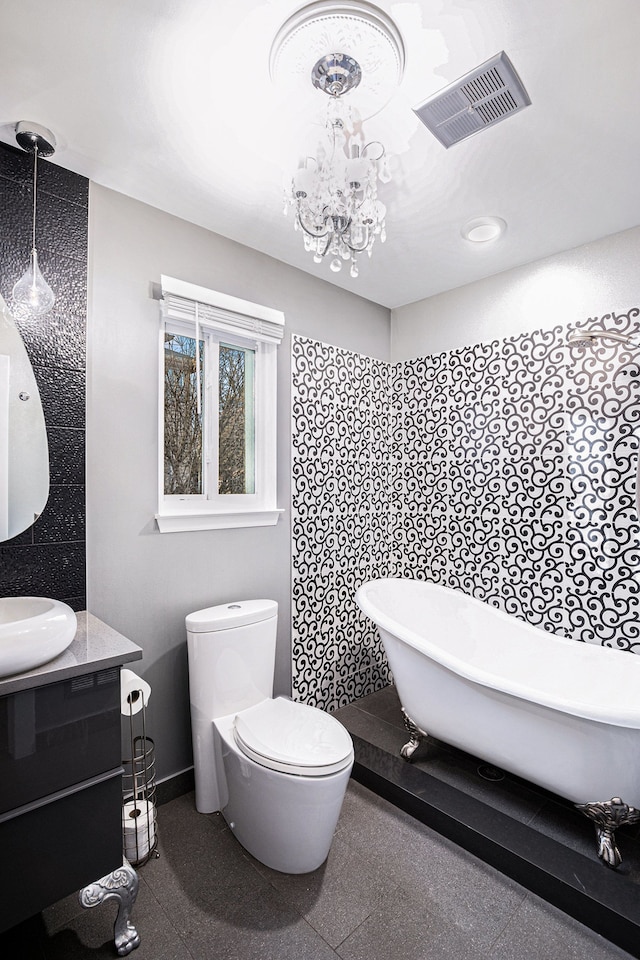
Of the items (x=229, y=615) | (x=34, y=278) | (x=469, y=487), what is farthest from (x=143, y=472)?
(x=469, y=487)

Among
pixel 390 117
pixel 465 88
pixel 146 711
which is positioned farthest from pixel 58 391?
pixel 465 88

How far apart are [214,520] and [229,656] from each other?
24.8 inches

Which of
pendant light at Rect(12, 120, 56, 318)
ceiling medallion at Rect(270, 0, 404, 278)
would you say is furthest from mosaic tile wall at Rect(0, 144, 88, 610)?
ceiling medallion at Rect(270, 0, 404, 278)

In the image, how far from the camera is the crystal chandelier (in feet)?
5.08

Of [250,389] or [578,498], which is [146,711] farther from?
[578,498]

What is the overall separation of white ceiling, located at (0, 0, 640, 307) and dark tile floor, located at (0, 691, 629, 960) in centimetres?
244

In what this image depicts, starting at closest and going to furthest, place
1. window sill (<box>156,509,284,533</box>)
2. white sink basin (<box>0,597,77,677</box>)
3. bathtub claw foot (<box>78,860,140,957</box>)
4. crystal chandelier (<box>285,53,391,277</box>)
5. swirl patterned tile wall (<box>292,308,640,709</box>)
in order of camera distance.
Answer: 1. white sink basin (<box>0,597,77,677</box>)
2. bathtub claw foot (<box>78,860,140,957</box>)
3. crystal chandelier (<box>285,53,391,277</box>)
4. window sill (<box>156,509,284,533</box>)
5. swirl patterned tile wall (<box>292,308,640,709</box>)

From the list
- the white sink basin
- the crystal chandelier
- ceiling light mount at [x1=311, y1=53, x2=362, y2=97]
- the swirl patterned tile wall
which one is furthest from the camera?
the swirl patterned tile wall

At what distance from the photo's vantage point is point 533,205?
2.15 meters

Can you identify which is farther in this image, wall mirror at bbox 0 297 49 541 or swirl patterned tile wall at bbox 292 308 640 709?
swirl patterned tile wall at bbox 292 308 640 709

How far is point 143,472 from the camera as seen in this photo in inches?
83.2

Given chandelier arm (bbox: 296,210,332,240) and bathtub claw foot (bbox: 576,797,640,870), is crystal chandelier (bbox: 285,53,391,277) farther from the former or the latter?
bathtub claw foot (bbox: 576,797,640,870)

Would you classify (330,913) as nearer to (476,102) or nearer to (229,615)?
(229,615)

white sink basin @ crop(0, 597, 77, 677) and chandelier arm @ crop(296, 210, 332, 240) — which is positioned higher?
chandelier arm @ crop(296, 210, 332, 240)
